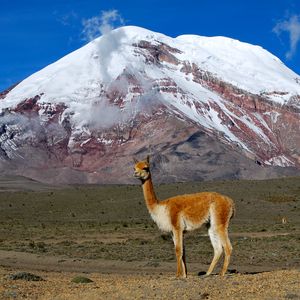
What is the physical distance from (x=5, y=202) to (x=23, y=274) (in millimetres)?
61497

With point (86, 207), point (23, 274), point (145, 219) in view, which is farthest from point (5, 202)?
point (23, 274)

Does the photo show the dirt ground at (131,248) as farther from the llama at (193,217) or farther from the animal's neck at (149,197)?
the animal's neck at (149,197)

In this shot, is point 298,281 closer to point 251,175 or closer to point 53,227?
point 53,227

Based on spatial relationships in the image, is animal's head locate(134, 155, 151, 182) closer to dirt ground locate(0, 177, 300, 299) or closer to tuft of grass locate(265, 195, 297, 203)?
dirt ground locate(0, 177, 300, 299)

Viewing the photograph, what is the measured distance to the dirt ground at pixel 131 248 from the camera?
14047mm

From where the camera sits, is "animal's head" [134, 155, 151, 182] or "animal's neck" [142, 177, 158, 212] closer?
"animal's head" [134, 155, 151, 182]

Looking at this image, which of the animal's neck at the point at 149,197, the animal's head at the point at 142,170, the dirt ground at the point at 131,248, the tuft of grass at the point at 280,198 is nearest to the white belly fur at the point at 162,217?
the animal's neck at the point at 149,197

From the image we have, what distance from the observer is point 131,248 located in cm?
3253

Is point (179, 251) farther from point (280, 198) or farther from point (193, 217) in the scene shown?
point (280, 198)

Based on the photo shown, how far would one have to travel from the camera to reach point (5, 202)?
255ft

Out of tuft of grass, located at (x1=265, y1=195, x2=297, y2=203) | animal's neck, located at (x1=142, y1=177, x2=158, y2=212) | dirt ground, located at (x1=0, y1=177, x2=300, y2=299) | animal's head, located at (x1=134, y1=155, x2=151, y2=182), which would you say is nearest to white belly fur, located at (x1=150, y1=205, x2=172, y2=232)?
animal's neck, located at (x1=142, y1=177, x2=158, y2=212)

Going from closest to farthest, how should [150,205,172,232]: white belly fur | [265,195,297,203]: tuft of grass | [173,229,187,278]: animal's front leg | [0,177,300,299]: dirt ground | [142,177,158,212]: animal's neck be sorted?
[0,177,300,299]: dirt ground
[173,229,187,278]: animal's front leg
[150,205,172,232]: white belly fur
[142,177,158,212]: animal's neck
[265,195,297,203]: tuft of grass

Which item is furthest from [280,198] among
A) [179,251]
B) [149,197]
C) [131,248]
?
[179,251]

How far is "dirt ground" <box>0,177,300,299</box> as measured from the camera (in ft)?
46.1
